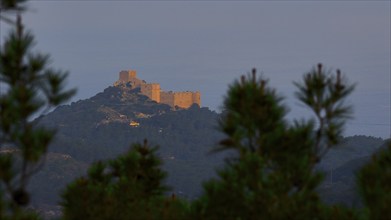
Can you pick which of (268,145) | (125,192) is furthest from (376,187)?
(125,192)

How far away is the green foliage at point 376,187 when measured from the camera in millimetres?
20547

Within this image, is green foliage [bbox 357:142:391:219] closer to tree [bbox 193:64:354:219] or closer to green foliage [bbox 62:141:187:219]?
tree [bbox 193:64:354:219]

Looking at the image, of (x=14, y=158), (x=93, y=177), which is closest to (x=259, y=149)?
(x=14, y=158)

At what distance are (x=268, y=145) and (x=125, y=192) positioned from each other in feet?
22.5

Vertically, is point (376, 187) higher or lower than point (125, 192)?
lower

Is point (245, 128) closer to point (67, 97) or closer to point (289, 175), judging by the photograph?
point (289, 175)

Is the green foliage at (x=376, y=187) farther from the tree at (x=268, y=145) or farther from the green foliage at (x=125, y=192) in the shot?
the green foliage at (x=125, y=192)

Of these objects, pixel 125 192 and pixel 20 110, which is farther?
pixel 125 192

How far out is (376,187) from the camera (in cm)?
2117

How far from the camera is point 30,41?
18719 millimetres

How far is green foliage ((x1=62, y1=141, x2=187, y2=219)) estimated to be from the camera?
2391 centimetres

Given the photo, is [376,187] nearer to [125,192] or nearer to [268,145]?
[268,145]

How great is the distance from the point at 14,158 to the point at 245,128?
6.90 metres

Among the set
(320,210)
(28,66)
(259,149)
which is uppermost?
(28,66)
